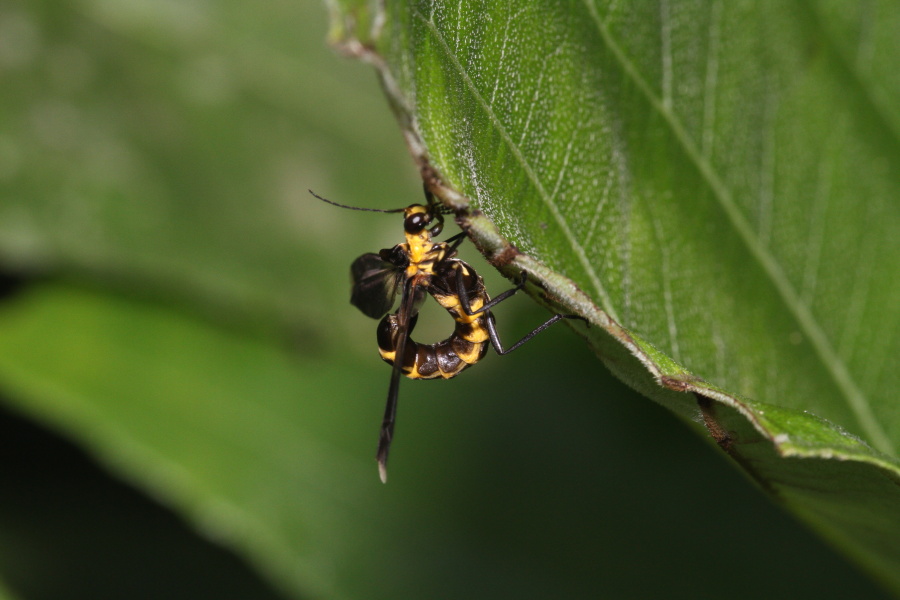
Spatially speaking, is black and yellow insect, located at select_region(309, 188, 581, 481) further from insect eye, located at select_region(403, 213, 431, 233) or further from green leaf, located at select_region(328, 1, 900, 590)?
green leaf, located at select_region(328, 1, 900, 590)

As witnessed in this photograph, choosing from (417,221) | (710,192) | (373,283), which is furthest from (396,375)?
(710,192)

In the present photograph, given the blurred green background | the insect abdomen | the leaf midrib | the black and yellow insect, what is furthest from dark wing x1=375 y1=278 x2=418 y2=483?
the blurred green background

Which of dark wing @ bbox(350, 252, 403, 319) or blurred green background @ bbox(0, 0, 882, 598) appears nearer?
dark wing @ bbox(350, 252, 403, 319)

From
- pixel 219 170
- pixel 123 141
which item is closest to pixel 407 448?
Result: pixel 219 170

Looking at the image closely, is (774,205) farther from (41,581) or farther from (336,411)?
(41,581)

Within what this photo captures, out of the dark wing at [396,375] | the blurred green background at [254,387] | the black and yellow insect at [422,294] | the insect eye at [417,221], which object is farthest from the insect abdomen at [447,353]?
the blurred green background at [254,387]

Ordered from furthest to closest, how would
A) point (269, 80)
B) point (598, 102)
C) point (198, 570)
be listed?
point (269, 80)
point (198, 570)
point (598, 102)
